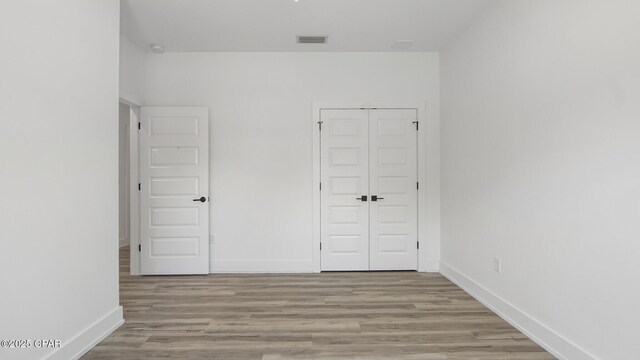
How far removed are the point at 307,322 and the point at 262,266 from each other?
1.57 metres

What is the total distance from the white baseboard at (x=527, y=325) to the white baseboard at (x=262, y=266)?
6.12 feet

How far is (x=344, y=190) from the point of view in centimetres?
423

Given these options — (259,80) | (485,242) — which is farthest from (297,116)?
(485,242)

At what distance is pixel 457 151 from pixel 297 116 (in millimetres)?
1975

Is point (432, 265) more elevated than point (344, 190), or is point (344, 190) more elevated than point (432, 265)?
point (344, 190)

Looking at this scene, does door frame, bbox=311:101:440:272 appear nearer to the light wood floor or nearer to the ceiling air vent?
the light wood floor

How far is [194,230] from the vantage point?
405 cm

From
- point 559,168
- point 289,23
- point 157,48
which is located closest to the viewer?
point 559,168

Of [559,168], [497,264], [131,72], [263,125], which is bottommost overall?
[497,264]

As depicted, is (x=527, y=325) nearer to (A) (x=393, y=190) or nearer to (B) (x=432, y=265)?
(B) (x=432, y=265)
